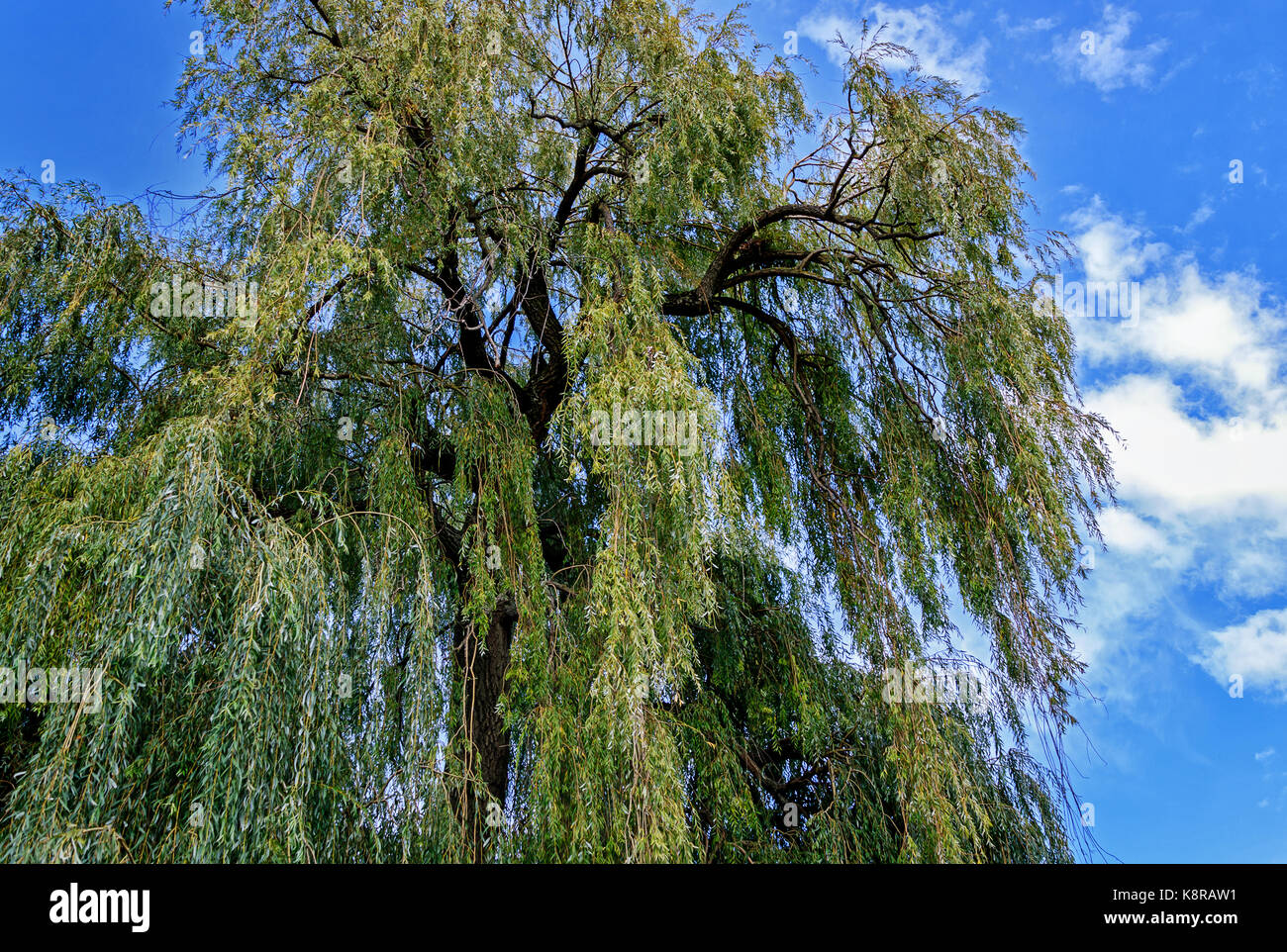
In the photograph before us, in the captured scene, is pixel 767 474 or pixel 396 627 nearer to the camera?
pixel 396 627

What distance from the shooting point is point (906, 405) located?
5090 mm

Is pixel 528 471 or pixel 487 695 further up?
pixel 528 471

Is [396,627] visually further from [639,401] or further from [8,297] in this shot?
[8,297]

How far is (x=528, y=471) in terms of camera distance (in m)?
4.48

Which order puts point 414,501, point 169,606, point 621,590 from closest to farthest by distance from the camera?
point 169,606 → point 621,590 → point 414,501

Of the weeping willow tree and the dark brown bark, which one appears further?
the dark brown bark

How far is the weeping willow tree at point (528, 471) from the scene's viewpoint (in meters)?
3.21

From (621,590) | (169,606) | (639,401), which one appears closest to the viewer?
(169,606)

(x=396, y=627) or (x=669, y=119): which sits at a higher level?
(x=669, y=119)

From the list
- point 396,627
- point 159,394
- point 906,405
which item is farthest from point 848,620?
point 159,394

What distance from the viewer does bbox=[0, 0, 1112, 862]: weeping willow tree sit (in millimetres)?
3211

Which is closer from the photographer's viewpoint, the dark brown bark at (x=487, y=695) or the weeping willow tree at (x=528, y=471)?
the weeping willow tree at (x=528, y=471)
